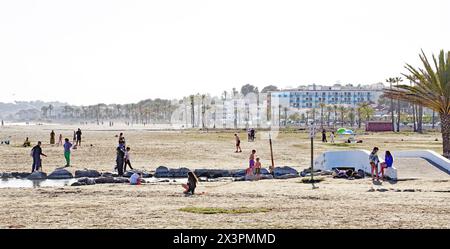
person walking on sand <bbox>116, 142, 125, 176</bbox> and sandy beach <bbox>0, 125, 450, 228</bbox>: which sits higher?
person walking on sand <bbox>116, 142, 125, 176</bbox>

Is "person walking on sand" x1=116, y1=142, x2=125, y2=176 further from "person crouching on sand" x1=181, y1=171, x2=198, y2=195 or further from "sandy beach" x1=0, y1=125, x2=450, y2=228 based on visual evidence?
"person crouching on sand" x1=181, y1=171, x2=198, y2=195

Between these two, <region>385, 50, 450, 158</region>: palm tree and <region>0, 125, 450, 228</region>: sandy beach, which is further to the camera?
<region>385, 50, 450, 158</region>: palm tree

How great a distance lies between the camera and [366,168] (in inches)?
1081

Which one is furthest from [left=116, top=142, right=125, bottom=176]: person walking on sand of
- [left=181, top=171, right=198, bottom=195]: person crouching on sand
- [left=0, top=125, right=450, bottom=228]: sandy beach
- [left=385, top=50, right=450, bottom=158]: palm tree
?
[left=385, top=50, right=450, bottom=158]: palm tree

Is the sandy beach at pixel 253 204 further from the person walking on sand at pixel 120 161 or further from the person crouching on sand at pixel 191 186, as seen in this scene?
the person walking on sand at pixel 120 161

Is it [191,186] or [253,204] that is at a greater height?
[191,186]

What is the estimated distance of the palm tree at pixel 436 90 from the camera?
109 ft

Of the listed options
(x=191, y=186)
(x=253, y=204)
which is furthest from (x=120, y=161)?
(x=253, y=204)

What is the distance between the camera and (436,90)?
3356 centimetres

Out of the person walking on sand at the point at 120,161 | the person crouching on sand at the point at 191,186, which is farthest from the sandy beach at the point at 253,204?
the person walking on sand at the point at 120,161

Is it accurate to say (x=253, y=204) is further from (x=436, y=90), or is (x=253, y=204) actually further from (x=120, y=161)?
(x=436, y=90)

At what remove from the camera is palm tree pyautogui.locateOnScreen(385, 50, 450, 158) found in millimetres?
33250

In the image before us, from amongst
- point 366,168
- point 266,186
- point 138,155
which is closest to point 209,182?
point 266,186

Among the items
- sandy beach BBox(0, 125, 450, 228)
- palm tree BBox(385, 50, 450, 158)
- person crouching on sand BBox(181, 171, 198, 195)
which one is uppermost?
palm tree BBox(385, 50, 450, 158)
